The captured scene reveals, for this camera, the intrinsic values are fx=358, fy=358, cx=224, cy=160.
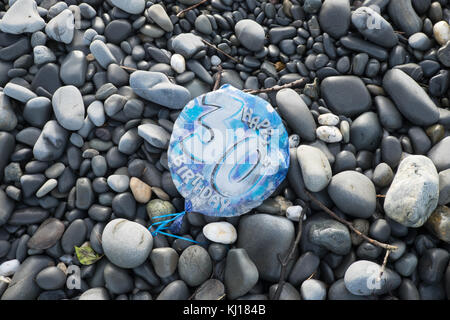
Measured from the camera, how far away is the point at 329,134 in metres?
2.05

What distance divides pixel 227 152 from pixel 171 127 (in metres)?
0.38

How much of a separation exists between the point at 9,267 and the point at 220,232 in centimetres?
113

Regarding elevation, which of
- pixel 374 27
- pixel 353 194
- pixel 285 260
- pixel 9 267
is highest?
pixel 374 27

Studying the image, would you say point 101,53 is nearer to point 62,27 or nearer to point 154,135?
point 62,27

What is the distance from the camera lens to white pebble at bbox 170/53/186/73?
2225mm

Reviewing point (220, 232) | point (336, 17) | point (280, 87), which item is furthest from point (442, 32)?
point (220, 232)

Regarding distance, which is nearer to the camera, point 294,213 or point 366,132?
point 294,213

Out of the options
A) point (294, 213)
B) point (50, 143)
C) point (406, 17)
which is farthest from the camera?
point (406, 17)

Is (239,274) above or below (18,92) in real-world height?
below

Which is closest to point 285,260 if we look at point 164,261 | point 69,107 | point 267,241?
point 267,241

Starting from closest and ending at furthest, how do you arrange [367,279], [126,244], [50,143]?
[367,279] → [126,244] → [50,143]

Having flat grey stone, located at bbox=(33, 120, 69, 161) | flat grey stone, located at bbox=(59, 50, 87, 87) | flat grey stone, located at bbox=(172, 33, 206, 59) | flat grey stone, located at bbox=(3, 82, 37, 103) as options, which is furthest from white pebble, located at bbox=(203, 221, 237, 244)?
flat grey stone, located at bbox=(3, 82, 37, 103)

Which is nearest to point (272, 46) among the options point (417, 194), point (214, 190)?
point (214, 190)
